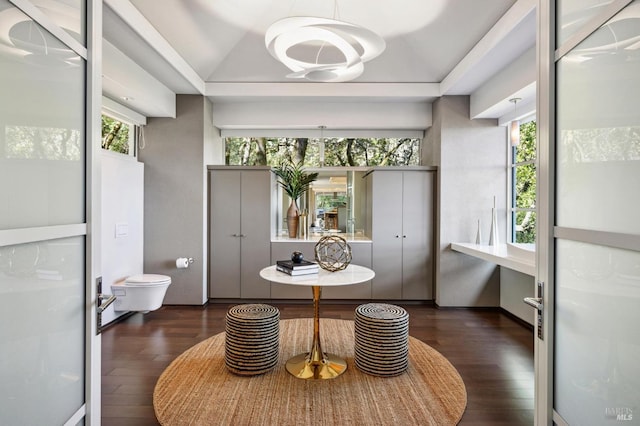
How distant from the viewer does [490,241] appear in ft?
13.5

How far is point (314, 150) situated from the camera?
16.8 ft

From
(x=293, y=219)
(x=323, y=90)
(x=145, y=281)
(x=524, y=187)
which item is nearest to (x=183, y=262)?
(x=145, y=281)

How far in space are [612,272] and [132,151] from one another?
15.6 ft

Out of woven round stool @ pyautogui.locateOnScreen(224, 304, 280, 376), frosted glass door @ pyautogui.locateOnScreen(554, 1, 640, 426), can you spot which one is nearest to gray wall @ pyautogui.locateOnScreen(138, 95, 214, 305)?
woven round stool @ pyautogui.locateOnScreen(224, 304, 280, 376)

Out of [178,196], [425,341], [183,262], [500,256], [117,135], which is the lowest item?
[425,341]

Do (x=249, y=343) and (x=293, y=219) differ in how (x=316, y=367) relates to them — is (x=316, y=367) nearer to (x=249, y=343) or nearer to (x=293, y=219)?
(x=249, y=343)

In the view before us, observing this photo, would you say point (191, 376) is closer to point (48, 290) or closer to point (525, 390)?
point (48, 290)

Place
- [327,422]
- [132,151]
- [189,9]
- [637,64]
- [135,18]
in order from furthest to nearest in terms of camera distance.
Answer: [132,151] < [189,9] < [135,18] < [327,422] < [637,64]

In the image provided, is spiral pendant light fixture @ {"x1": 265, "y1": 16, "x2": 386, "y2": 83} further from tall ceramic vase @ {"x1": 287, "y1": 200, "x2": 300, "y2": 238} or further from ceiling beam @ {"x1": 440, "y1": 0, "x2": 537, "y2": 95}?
tall ceramic vase @ {"x1": 287, "y1": 200, "x2": 300, "y2": 238}

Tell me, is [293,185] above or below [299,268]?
above

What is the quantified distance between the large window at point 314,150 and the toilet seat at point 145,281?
198 centimetres

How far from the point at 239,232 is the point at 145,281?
126cm

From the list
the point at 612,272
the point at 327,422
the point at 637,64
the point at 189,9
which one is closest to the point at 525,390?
the point at 327,422

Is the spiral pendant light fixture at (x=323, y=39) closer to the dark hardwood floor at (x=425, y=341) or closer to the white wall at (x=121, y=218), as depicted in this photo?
the white wall at (x=121, y=218)
